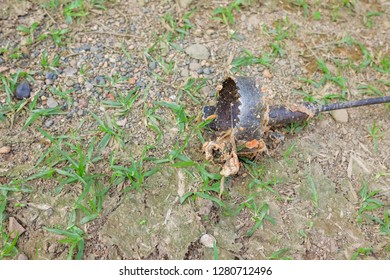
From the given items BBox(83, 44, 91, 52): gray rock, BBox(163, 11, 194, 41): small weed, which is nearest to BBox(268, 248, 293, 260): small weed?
BBox(163, 11, 194, 41): small weed

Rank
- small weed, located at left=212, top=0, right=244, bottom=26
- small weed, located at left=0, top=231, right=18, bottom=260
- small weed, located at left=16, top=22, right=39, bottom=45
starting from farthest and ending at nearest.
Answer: small weed, located at left=212, top=0, right=244, bottom=26, small weed, located at left=16, top=22, right=39, bottom=45, small weed, located at left=0, top=231, right=18, bottom=260

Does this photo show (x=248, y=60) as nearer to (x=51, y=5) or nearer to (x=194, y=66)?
(x=194, y=66)

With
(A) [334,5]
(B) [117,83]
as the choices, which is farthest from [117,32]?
(A) [334,5]

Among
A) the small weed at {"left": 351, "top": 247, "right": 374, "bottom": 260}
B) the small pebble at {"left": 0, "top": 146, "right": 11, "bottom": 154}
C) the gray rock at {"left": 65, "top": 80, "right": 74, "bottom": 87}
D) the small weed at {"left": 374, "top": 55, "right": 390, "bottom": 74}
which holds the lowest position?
the small weed at {"left": 351, "top": 247, "right": 374, "bottom": 260}

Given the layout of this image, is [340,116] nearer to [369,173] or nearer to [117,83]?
[369,173]

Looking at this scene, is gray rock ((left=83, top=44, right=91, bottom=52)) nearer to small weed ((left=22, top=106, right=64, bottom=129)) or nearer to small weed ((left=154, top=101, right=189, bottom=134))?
small weed ((left=22, top=106, right=64, bottom=129))

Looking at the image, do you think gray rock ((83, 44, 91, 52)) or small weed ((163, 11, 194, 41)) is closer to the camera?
gray rock ((83, 44, 91, 52))

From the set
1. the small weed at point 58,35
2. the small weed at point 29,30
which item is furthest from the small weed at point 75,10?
the small weed at point 29,30
